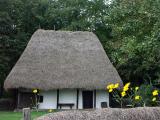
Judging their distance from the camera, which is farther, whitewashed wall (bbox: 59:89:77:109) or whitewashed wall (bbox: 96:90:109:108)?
whitewashed wall (bbox: 96:90:109:108)

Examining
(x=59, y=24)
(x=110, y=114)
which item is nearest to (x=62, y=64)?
(x=59, y=24)

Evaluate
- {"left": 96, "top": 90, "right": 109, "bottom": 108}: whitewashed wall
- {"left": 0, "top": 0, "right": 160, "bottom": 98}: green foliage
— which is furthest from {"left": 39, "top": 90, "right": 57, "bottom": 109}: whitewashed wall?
{"left": 0, "top": 0, "right": 160, "bottom": 98}: green foliage

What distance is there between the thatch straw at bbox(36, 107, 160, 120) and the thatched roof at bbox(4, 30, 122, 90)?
18.7 metres

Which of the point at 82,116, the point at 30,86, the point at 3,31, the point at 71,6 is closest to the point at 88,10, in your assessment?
the point at 71,6

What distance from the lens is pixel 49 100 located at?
985 inches

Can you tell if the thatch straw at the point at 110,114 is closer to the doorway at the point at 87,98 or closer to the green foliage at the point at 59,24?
the green foliage at the point at 59,24

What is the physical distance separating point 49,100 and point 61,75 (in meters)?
1.93

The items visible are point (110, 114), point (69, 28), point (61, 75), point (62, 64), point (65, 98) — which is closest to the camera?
point (110, 114)

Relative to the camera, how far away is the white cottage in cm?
2403

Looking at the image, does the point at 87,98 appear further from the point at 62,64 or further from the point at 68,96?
the point at 62,64

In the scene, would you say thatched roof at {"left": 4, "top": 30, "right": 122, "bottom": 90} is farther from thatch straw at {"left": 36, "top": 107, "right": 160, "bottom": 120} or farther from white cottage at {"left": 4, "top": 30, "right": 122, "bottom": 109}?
thatch straw at {"left": 36, "top": 107, "right": 160, "bottom": 120}

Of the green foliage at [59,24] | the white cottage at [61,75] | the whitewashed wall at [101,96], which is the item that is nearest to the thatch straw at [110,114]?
the green foliage at [59,24]

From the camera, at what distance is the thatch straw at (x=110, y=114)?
188 inches

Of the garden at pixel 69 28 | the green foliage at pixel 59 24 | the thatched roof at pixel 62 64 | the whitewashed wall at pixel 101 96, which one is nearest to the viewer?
the garden at pixel 69 28
